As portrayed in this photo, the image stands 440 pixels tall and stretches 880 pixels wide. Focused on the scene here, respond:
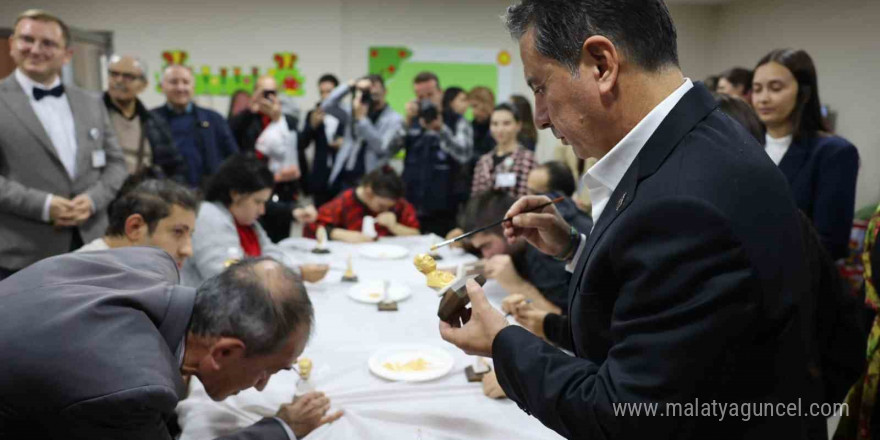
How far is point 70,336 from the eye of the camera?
0.97 meters

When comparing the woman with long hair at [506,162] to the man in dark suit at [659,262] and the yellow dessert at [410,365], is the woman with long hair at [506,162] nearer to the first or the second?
the yellow dessert at [410,365]

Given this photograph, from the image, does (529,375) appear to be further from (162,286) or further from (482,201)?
(482,201)

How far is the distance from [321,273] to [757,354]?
199cm

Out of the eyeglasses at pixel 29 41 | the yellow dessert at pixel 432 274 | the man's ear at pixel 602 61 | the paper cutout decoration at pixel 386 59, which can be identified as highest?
the paper cutout decoration at pixel 386 59

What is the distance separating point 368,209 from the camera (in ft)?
12.3

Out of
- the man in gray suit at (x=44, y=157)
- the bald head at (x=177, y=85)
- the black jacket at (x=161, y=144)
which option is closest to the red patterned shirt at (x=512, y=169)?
the black jacket at (x=161, y=144)

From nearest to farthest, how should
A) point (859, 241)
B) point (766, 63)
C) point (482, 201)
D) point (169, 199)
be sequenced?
point (169, 199) < point (766, 63) < point (482, 201) < point (859, 241)

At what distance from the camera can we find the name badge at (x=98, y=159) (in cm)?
274

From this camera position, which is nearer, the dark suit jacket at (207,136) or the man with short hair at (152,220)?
the man with short hair at (152,220)

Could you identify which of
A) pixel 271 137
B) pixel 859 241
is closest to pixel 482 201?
pixel 271 137

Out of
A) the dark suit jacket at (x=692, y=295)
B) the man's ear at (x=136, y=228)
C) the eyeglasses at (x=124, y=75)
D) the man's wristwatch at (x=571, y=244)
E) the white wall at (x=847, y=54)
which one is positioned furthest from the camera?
the white wall at (x=847, y=54)

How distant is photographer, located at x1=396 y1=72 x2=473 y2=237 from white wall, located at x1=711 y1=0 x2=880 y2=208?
3.61m

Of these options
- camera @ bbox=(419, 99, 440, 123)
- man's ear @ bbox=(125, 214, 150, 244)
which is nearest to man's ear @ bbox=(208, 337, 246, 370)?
man's ear @ bbox=(125, 214, 150, 244)

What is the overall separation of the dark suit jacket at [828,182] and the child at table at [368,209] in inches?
83.1
